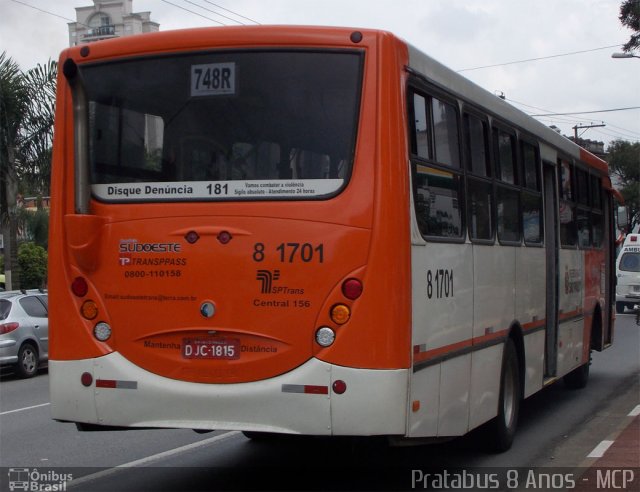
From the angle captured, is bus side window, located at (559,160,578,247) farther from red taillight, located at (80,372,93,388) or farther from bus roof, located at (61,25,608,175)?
red taillight, located at (80,372,93,388)

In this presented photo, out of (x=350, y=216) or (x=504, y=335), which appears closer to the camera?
(x=350, y=216)

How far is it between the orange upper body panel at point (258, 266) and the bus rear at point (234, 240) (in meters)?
0.01

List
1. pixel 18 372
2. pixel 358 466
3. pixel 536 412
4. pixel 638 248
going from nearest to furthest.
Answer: pixel 358 466, pixel 536 412, pixel 18 372, pixel 638 248

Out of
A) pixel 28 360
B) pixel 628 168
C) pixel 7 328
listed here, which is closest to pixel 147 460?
pixel 7 328

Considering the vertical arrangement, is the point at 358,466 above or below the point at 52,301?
below

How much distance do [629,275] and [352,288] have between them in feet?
85.8

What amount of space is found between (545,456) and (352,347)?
146 inches

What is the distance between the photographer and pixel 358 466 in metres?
9.20

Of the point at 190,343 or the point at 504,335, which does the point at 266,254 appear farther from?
the point at 504,335

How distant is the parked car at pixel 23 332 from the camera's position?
58.8 ft

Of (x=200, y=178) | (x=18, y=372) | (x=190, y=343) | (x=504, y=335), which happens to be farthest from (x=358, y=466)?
(x=18, y=372)

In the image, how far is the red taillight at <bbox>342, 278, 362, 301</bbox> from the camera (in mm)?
6844

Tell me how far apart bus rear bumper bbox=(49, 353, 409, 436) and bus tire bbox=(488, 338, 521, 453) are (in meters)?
2.99

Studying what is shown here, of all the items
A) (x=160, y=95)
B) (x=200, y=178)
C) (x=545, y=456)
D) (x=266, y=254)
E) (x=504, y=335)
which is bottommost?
(x=545, y=456)
